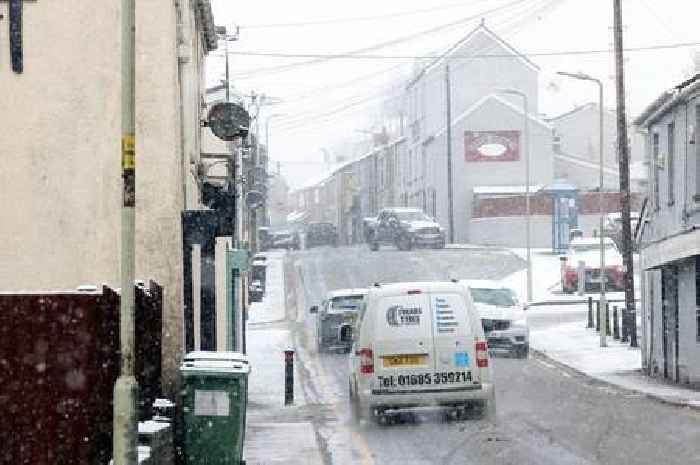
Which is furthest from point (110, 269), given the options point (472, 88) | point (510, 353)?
point (472, 88)

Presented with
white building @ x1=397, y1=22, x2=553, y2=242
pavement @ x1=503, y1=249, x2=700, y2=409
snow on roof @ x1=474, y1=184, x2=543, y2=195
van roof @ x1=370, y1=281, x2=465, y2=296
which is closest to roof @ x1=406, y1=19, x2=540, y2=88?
white building @ x1=397, y1=22, x2=553, y2=242

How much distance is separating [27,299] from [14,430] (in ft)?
3.72

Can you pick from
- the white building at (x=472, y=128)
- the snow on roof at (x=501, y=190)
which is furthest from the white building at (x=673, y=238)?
the snow on roof at (x=501, y=190)

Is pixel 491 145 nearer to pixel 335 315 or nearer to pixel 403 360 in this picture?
pixel 335 315

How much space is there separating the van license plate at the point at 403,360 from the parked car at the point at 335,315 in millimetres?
15480

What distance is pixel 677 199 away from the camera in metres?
29.5

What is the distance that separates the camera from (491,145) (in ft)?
253

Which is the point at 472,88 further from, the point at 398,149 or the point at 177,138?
the point at 177,138

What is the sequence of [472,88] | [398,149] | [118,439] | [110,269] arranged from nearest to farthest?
1. [118,439]
2. [110,269]
3. [472,88]
4. [398,149]

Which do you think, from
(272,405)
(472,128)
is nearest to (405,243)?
(472,128)

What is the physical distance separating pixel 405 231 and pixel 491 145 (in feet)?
41.5

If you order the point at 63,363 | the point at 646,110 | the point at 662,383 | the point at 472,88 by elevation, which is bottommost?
the point at 662,383

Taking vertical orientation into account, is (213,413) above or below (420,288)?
below

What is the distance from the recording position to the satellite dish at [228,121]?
850 inches
